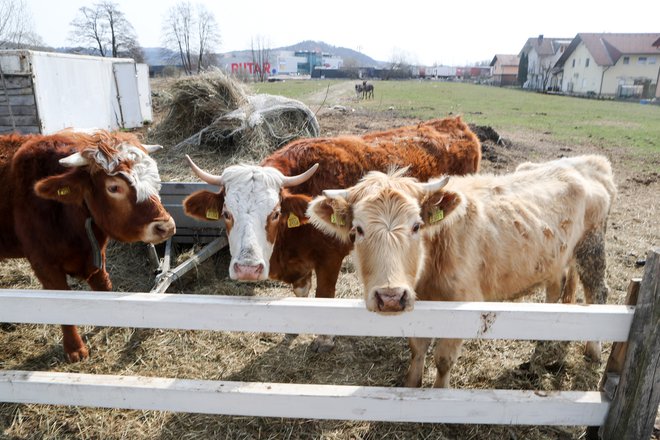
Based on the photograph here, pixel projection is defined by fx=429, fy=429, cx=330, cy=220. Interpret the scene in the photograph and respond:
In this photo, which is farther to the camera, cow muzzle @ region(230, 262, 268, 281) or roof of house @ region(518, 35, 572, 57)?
roof of house @ region(518, 35, 572, 57)

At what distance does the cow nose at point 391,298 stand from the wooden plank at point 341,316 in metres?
0.10

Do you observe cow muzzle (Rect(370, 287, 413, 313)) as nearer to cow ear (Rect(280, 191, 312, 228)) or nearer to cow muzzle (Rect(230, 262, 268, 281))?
cow muzzle (Rect(230, 262, 268, 281))

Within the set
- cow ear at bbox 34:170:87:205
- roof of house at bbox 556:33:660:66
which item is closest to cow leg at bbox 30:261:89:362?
cow ear at bbox 34:170:87:205

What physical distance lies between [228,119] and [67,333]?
23.3 ft

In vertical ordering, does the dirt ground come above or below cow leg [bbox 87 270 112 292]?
below

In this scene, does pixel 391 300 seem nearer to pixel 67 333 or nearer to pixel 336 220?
pixel 336 220

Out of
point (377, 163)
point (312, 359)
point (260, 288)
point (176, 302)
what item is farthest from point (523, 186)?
point (260, 288)

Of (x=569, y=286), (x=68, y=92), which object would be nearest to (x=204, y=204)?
(x=569, y=286)

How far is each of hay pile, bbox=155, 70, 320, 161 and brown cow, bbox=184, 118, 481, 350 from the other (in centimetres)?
470

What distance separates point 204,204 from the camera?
11.8 feet

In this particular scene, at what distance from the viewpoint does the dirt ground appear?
306 cm

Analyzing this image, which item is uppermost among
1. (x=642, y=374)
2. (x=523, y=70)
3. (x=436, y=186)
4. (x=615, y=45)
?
(x=615, y=45)

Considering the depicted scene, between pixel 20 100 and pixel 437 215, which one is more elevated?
pixel 20 100

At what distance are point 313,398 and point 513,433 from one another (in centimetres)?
154
